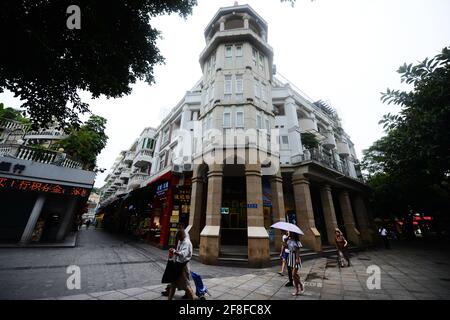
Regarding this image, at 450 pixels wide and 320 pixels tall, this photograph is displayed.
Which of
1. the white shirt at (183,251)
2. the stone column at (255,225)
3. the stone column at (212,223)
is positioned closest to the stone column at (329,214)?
the stone column at (255,225)

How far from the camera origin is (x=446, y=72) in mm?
7242

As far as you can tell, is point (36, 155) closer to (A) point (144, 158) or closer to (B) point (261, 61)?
(A) point (144, 158)

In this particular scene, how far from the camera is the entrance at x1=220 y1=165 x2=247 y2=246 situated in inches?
588

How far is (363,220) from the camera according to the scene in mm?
20516

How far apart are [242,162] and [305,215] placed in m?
6.22

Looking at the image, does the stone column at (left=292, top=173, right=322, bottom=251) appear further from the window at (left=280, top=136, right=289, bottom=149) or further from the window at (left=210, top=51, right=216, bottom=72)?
the window at (left=210, top=51, right=216, bottom=72)

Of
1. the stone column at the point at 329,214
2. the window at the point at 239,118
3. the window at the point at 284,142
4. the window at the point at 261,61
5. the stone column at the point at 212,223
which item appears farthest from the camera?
the window at the point at 284,142

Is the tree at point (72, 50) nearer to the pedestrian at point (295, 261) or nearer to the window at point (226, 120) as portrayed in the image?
the window at point (226, 120)

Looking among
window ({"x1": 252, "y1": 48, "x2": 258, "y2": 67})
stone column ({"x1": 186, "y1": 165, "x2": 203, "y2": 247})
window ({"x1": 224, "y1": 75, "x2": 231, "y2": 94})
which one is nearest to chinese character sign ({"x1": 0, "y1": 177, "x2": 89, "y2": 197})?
stone column ({"x1": 186, "y1": 165, "x2": 203, "y2": 247})

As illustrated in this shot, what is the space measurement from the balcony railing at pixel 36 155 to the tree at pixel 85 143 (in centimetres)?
178

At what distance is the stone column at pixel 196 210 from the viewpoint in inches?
488

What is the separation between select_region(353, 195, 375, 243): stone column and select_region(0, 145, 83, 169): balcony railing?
28025mm
